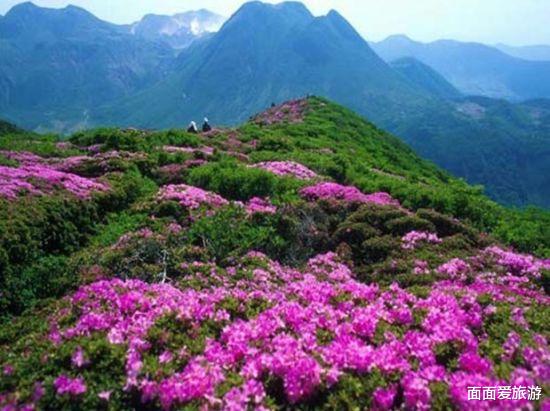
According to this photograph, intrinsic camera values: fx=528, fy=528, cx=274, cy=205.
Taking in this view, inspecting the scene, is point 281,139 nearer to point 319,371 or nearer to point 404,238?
point 404,238

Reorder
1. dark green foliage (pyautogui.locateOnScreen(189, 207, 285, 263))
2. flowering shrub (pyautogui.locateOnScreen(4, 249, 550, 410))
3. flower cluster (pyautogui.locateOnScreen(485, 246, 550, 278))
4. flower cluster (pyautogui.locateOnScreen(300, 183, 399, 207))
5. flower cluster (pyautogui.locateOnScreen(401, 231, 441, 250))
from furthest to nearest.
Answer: flower cluster (pyautogui.locateOnScreen(300, 183, 399, 207))
flower cluster (pyautogui.locateOnScreen(401, 231, 441, 250))
dark green foliage (pyautogui.locateOnScreen(189, 207, 285, 263))
flower cluster (pyautogui.locateOnScreen(485, 246, 550, 278))
flowering shrub (pyautogui.locateOnScreen(4, 249, 550, 410))

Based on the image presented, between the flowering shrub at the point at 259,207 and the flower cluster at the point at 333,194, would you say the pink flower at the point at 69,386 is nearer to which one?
the flowering shrub at the point at 259,207

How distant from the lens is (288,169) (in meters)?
24.7

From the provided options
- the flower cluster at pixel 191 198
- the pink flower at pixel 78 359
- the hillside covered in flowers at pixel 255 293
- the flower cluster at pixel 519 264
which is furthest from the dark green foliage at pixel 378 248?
the pink flower at pixel 78 359

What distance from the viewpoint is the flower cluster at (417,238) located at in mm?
14297

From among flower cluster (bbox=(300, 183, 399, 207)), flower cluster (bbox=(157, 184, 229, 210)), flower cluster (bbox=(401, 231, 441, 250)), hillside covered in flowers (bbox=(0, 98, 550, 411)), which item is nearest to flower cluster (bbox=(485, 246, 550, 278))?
hillside covered in flowers (bbox=(0, 98, 550, 411))

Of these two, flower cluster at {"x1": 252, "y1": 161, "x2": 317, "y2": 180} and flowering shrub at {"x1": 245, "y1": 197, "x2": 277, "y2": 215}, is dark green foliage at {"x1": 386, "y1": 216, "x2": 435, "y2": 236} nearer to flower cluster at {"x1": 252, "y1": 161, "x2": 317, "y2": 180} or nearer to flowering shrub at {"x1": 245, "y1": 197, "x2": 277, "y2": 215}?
flowering shrub at {"x1": 245, "y1": 197, "x2": 277, "y2": 215}

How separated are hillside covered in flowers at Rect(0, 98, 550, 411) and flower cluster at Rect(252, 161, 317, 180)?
5.31ft

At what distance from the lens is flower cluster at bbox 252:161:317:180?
2357cm

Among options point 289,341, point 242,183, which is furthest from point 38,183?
point 289,341

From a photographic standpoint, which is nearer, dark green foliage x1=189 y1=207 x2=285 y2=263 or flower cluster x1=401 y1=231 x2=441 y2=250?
dark green foliage x1=189 y1=207 x2=285 y2=263

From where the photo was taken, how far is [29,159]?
21.9 metres

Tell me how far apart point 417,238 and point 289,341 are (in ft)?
26.5

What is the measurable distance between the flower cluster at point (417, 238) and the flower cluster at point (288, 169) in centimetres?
885
